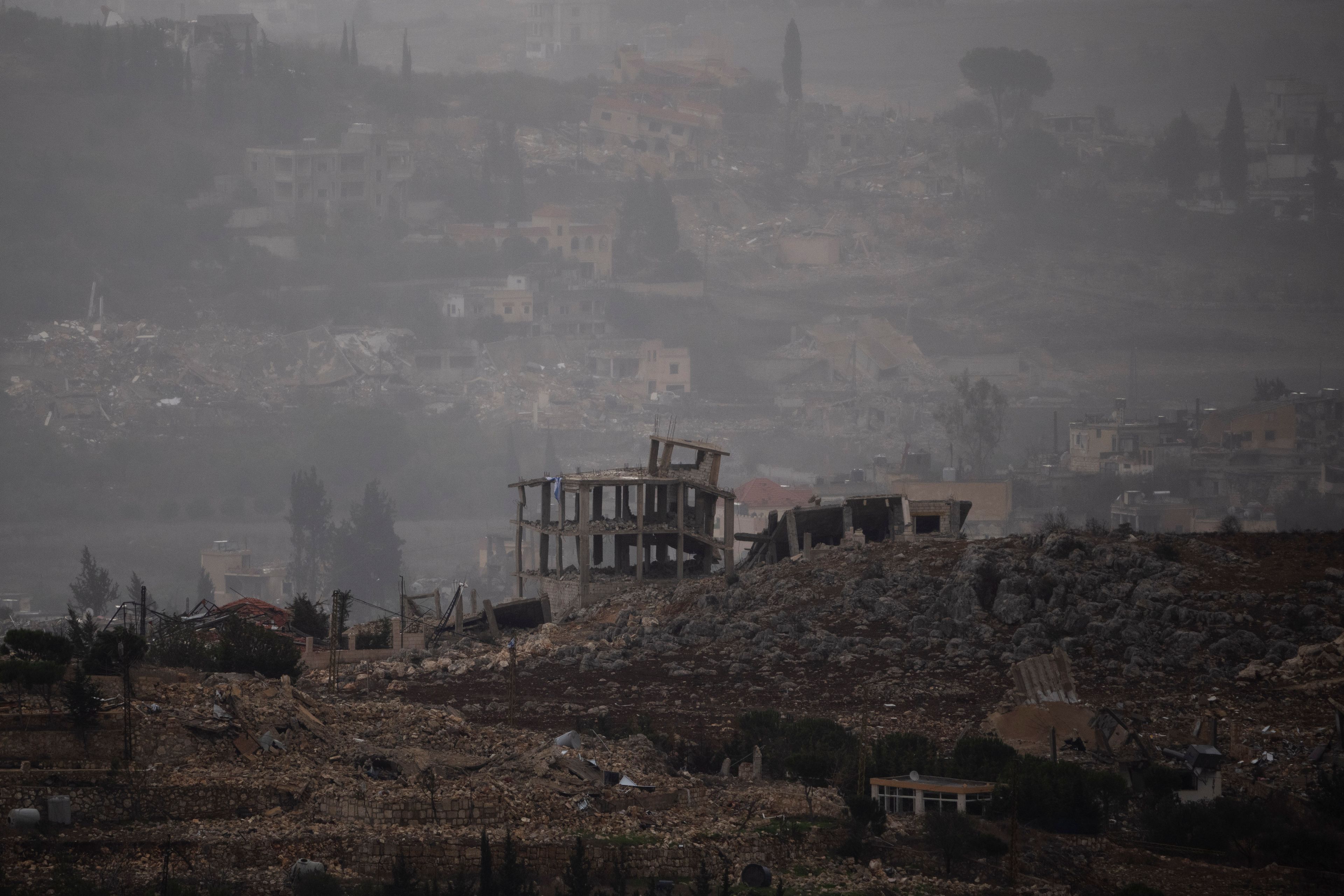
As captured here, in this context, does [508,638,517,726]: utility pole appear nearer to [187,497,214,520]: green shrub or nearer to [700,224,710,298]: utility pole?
[187,497,214,520]: green shrub

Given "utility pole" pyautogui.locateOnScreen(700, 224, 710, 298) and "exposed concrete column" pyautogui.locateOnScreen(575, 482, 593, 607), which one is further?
"utility pole" pyautogui.locateOnScreen(700, 224, 710, 298)

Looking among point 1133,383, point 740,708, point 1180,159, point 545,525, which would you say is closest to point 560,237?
point 1133,383

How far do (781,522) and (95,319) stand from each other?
105m

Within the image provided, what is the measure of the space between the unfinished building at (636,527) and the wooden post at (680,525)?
0.03 metres

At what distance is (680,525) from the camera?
1188 inches

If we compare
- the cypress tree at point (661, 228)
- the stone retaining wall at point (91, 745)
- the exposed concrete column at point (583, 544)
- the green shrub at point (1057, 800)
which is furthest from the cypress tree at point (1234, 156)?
the stone retaining wall at point (91, 745)

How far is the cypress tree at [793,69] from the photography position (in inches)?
6265

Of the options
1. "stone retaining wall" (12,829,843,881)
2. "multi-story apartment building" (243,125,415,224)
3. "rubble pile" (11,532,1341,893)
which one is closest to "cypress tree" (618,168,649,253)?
"multi-story apartment building" (243,125,415,224)

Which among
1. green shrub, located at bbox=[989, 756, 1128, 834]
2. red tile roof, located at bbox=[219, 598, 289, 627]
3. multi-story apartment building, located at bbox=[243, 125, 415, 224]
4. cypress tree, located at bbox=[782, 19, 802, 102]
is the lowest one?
green shrub, located at bbox=[989, 756, 1128, 834]

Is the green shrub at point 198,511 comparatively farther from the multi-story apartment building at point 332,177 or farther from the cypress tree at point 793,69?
the cypress tree at point 793,69

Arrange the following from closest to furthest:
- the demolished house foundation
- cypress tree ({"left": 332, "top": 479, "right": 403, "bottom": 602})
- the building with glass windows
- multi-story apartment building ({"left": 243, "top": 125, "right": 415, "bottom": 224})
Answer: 1. the building with glass windows
2. the demolished house foundation
3. cypress tree ({"left": 332, "top": 479, "right": 403, "bottom": 602})
4. multi-story apartment building ({"left": 243, "top": 125, "right": 415, "bottom": 224})

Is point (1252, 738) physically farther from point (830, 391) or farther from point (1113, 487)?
point (830, 391)

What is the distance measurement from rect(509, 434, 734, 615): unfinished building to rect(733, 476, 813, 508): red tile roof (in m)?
42.1

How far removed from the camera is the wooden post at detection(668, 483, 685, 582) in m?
30.4
